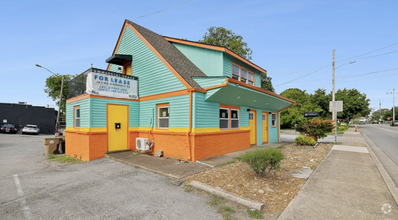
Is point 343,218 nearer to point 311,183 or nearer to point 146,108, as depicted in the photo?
point 311,183

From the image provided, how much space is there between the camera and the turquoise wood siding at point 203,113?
8602 millimetres

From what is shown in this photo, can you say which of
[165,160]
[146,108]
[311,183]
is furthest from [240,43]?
[311,183]

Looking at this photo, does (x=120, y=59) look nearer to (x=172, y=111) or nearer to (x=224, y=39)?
(x=172, y=111)

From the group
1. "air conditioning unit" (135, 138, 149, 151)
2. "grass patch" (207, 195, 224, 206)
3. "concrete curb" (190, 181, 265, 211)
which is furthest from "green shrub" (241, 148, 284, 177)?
"air conditioning unit" (135, 138, 149, 151)

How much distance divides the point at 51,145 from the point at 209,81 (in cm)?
1127

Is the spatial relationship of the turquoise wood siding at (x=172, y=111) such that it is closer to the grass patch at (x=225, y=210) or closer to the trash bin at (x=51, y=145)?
the grass patch at (x=225, y=210)

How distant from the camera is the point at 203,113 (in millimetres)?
9023

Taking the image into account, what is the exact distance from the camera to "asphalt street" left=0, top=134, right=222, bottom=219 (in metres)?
4.18

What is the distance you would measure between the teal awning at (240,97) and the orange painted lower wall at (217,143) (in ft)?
5.59

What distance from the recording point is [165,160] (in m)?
8.84

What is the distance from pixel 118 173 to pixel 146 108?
445 cm

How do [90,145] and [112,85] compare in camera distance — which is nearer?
[90,145]

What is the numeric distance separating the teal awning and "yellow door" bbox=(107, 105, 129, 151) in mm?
5017

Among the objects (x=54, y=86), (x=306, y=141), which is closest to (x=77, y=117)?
(x=306, y=141)
